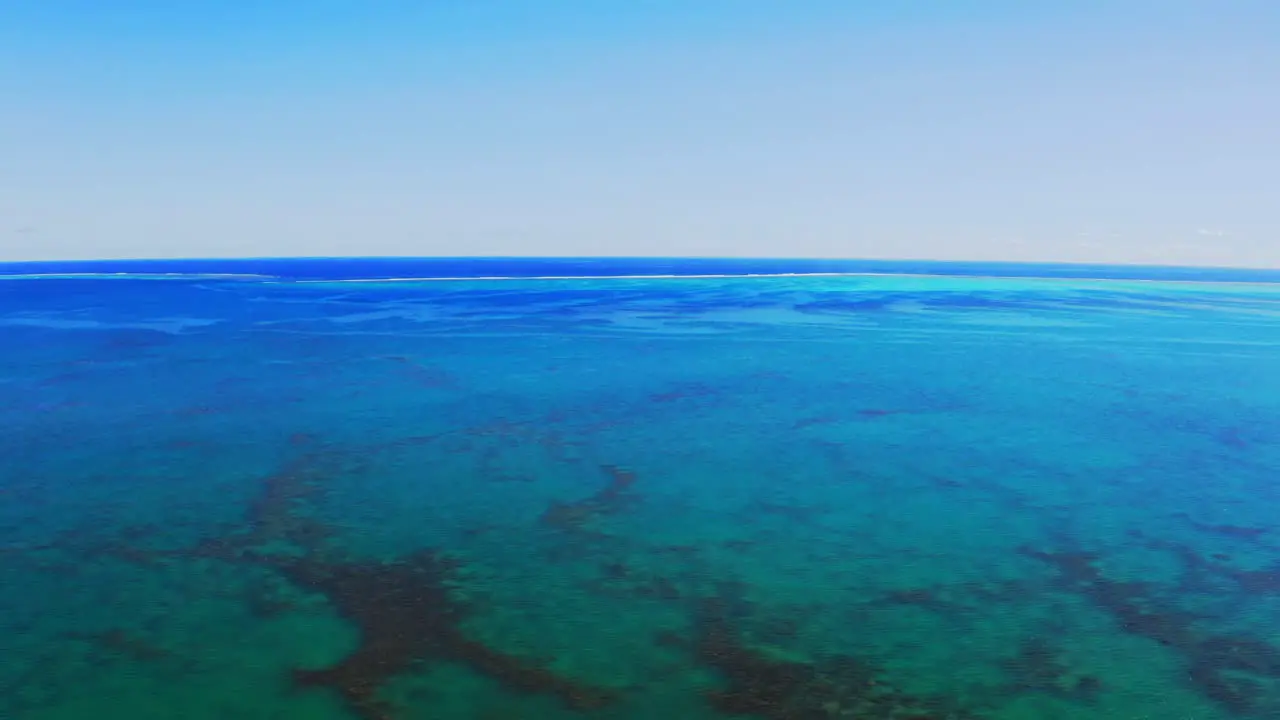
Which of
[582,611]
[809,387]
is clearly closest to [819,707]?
[582,611]

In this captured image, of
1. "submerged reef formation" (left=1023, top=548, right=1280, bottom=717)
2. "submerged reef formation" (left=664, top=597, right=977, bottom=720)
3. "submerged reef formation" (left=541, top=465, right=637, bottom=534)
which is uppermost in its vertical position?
"submerged reef formation" (left=541, top=465, right=637, bottom=534)

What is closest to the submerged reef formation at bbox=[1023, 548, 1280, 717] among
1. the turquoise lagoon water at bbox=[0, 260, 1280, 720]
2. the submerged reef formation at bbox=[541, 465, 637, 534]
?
the turquoise lagoon water at bbox=[0, 260, 1280, 720]

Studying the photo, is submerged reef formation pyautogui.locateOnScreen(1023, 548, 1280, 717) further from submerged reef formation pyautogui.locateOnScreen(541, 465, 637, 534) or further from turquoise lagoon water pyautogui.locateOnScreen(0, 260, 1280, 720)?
submerged reef formation pyautogui.locateOnScreen(541, 465, 637, 534)

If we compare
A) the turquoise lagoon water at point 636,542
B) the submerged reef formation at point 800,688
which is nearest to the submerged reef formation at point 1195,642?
the turquoise lagoon water at point 636,542

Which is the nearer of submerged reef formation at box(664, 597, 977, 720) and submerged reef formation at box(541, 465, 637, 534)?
submerged reef formation at box(664, 597, 977, 720)

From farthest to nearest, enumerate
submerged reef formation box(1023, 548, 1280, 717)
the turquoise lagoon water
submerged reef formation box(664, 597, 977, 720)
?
the turquoise lagoon water
submerged reef formation box(1023, 548, 1280, 717)
submerged reef formation box(664, 597, 977, 720)

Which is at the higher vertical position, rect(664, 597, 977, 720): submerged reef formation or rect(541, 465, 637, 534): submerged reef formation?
rect(541, 465, 637, 534): submerged reef formation

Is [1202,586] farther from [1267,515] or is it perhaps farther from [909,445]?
[909,445]

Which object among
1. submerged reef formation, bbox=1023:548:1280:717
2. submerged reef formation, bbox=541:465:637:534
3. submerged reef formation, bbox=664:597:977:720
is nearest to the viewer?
submerged reef formation, bbox=664:597:977:720

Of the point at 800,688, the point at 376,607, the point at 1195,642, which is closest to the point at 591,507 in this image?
the point at 376,607
